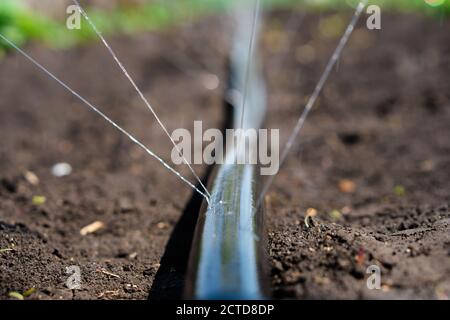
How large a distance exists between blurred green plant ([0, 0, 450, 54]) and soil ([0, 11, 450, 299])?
1.05 ft

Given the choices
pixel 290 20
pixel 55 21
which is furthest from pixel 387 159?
pixel 55 21

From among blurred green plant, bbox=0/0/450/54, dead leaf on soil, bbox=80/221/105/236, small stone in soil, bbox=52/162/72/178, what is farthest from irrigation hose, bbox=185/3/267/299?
blurred green plant, bbox=0/0/450/54

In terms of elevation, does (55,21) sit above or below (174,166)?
above

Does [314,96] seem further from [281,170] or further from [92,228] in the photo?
[92,228]

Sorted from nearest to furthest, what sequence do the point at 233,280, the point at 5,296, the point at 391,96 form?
the point at 233,280 → the point at 5,296 → the point at 391,96

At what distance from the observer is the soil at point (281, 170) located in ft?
7.91

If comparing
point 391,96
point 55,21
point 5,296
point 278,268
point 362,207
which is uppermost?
point 55,21

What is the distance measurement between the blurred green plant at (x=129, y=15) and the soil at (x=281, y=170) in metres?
0.32

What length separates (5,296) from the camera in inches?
90.7

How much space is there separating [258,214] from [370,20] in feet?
18.2

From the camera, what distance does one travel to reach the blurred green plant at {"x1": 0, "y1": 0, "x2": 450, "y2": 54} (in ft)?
21.1

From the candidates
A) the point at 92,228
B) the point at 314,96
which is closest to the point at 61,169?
the point at 92,228

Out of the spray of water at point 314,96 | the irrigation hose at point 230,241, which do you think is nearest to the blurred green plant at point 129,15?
Result: the spray of water at point 314,96

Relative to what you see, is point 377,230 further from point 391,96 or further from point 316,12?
point 316,12
